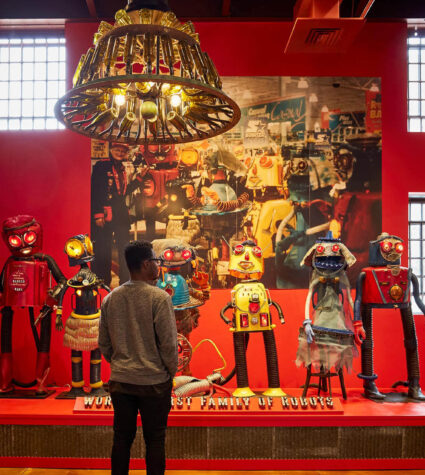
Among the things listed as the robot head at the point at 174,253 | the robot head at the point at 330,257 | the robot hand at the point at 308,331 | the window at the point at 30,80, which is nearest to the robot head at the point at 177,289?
the robot head at the point at 174,253

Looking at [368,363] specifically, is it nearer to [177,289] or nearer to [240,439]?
[240,439]

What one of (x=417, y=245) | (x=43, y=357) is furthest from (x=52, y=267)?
(x=417, y=245)

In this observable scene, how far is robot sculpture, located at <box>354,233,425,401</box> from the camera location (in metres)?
4.43

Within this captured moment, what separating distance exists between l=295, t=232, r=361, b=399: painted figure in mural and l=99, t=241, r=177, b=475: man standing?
1996 millimetres

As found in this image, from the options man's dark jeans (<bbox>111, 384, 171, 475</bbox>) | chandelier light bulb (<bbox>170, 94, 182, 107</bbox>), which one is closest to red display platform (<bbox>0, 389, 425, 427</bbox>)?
man's dark jeans (<bbox>111, 384, 171, 475</bbox>)

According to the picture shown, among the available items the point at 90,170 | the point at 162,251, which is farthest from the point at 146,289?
the point at 90,170

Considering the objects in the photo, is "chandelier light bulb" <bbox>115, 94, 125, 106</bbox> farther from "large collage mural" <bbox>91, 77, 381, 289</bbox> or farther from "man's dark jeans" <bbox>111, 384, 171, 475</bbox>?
"large collage mural" <bbox>91, 77, 381, 289</bbox>

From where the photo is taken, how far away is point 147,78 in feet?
5.78

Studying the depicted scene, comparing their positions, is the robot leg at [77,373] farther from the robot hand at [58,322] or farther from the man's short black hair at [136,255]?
the man's short black hair at [136,255]

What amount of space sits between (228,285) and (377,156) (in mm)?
2155

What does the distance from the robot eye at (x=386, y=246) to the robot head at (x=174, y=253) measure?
179cm

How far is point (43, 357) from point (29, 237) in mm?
1167

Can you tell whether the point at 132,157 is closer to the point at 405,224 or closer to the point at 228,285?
the point at 228,285

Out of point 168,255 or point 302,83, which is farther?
point 302,83
